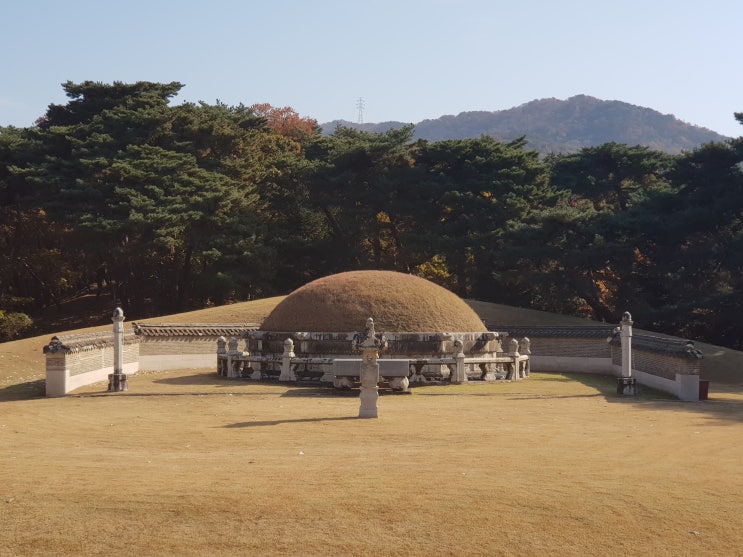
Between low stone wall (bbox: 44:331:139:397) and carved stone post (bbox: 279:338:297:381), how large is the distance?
612 centimetres

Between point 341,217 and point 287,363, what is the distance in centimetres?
2772

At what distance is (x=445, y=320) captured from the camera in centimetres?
2806

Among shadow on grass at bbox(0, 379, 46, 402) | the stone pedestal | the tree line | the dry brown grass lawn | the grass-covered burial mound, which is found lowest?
shadow on grass at bbox(0, 379, 46, 402)

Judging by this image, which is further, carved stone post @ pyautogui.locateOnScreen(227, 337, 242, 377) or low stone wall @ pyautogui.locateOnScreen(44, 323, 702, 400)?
carved stone post @ pyautogui.locateOnScreen(227, 337, 242, 377)

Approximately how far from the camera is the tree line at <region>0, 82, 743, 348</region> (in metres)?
41.1

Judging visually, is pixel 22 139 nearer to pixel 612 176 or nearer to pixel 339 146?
pixel 339 146

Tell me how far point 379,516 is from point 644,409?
12323 millimetres

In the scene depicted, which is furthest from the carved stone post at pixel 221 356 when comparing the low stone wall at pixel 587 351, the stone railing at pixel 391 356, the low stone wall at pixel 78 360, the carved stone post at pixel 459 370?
the low stone wall at pixel 587 351

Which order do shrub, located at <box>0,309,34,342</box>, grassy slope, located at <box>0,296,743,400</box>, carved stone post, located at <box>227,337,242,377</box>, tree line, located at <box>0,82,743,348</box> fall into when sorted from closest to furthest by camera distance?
1. carved stone post, located at <box>227,337,242,377</box>
2. grassy slope, located at <box>0,296,743,400</box>
3. tree line, located at <box>0,82,743,348</box>
4. shrub, located at <box>0,309,34,342</box>

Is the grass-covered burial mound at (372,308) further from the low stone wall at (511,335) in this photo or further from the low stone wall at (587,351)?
the low stone wall at (587,351)

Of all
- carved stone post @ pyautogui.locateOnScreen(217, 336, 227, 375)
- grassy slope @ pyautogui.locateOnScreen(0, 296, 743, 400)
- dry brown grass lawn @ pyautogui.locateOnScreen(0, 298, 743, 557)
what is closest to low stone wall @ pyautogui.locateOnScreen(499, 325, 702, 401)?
grassy slope @ pyautogui.locateOnScreen(0, 296, 743, 400)

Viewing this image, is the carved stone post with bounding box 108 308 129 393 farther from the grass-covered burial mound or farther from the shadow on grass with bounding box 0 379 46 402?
the grass-covered burial mound

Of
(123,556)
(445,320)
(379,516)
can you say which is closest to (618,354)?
(445,320)

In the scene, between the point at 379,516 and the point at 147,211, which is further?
the point at 147,211
